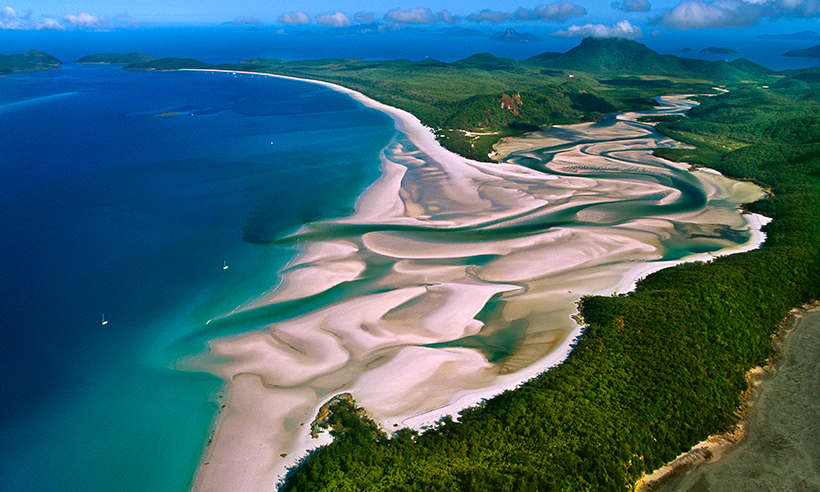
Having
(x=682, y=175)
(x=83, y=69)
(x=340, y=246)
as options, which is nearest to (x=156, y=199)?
(x=340, y=246)

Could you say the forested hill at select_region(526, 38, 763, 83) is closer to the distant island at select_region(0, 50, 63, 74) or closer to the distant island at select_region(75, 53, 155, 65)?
the distant island at select_region(75, 53, 155, 65)

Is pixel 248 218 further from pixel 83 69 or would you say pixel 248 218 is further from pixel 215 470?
pixel 83 69

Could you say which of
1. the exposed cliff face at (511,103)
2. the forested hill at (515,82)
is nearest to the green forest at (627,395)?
the forested hill at (515,82)

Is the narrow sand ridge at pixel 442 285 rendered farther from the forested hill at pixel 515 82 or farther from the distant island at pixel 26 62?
the distant island at pixel 26 62

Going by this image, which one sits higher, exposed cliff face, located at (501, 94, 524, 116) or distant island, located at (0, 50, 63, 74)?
distant island, located at (0, 50, 63, 74)

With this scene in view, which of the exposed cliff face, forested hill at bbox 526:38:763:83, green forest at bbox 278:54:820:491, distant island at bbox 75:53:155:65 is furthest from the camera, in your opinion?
distant island at bbox 75:53:155:65

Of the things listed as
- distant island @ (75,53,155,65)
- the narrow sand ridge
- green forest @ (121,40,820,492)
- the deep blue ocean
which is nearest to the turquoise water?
the deep blue ocean

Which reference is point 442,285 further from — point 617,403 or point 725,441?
point 725,441
